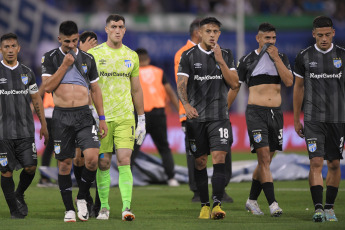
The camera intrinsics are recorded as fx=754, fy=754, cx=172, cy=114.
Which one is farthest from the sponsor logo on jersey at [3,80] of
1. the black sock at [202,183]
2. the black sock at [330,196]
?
the black sock at [330,196]

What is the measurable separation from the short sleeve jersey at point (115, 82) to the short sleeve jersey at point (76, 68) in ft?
0.66

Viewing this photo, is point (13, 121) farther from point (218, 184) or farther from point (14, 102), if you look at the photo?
point (218, 184)

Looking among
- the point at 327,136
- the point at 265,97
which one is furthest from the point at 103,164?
the point at 327,136

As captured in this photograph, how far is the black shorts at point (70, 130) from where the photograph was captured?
9023 mm

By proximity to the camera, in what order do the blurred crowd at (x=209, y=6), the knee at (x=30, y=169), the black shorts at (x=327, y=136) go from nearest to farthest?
the black shorts at (x=327, y=136)
the knee at (x=30, y=169)
the blurred crowd at (x=209, y=6)

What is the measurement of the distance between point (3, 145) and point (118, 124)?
4.82ft

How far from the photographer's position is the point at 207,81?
936 centimetres

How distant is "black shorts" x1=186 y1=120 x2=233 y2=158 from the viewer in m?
9.20

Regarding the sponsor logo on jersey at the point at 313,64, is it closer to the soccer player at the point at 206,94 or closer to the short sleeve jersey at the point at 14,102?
the soccer player at the point at 206,94

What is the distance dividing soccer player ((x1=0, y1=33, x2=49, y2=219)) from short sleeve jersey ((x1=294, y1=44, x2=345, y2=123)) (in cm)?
338

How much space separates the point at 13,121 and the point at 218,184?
8.83 ft

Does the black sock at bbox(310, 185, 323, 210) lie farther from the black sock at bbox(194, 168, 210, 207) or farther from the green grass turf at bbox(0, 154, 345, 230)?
the black sock at bbox(194, 168, 210, 207)

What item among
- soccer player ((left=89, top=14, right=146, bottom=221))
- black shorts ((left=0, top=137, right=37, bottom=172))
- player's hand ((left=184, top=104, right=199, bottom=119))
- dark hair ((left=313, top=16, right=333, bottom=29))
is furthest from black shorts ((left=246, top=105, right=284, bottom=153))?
black shorts ((left=0, top=137, right=37, bottom=172))

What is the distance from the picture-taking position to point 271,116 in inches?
383
